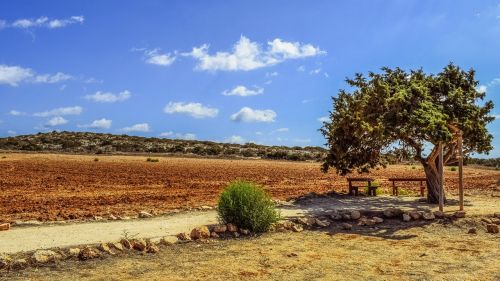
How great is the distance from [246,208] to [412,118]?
592 centimetres

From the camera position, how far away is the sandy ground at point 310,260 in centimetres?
895

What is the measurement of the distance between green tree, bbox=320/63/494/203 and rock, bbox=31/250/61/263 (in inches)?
376

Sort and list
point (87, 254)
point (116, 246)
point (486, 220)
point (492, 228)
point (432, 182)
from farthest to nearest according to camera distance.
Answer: point (432, 182) < point (486, 220) < point (492, 228) < point (116, 246) < point (87, 254)

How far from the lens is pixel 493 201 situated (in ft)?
58.3


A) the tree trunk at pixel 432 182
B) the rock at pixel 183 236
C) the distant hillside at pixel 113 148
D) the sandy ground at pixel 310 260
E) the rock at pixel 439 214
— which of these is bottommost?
the sandy ground at pixel 310 260

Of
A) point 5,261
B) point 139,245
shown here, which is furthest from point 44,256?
point 139,245

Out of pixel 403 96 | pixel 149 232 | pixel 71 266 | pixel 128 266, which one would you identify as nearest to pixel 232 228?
pixel 149 232

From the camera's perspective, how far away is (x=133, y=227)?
12594 mm

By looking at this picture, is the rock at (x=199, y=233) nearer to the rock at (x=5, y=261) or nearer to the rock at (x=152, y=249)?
the rock at (x=152, y=249)

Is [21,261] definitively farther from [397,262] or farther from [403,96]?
[403,96]

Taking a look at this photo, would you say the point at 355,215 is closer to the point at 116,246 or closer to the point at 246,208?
the point at 246,208

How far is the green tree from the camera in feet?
50.0

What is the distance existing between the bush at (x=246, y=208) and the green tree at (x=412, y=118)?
477cm

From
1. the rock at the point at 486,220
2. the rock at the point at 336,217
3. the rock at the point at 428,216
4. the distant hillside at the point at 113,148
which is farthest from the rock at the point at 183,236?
the distant hillside at the point at 113,148
